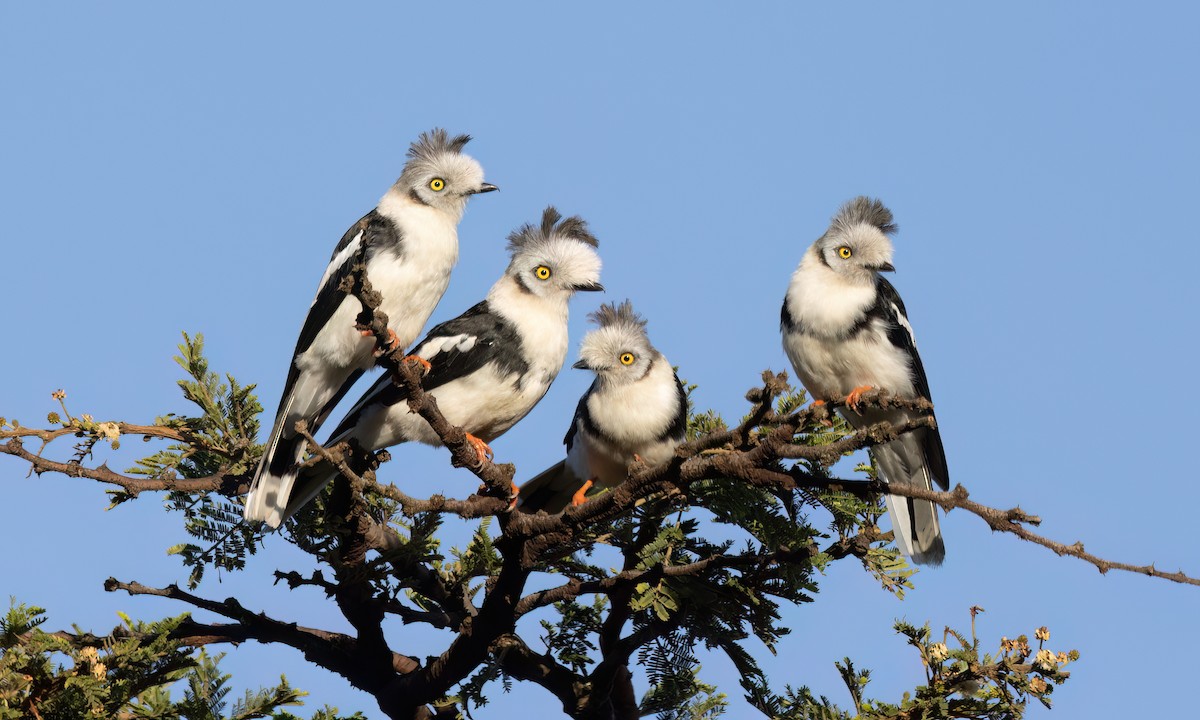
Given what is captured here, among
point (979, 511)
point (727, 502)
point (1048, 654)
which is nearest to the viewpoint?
point (979, 511)

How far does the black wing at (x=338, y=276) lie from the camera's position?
6855mm

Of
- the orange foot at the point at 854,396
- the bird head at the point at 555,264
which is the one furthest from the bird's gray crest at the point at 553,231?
the orange foot at the point at 854,396

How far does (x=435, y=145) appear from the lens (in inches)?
290

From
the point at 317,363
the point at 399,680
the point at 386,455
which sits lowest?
the point at 399,680

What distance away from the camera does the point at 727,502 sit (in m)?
6.05

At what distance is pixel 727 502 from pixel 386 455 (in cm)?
194

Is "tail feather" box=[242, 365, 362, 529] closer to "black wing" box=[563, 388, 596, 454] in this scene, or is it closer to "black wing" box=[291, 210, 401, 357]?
"black wing" box=[291, 210, 401, 357]

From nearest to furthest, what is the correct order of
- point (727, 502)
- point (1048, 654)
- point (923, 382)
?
point (1048, 654) < point (727, 502) < point (923, 382)

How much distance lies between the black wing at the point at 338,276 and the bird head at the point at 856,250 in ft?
7.56

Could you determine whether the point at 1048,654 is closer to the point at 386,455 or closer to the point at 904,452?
the point at 904,452

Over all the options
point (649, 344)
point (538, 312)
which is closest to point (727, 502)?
point (649, 344)


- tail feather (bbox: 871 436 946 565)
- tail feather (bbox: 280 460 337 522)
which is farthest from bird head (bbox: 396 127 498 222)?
tail feather (bbox: 871 436 946 565)

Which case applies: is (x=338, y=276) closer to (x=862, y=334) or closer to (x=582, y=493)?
(x=582, y=493)

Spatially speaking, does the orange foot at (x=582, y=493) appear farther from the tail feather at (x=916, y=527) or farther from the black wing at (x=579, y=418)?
the tail feather at (x=916, y=527)
